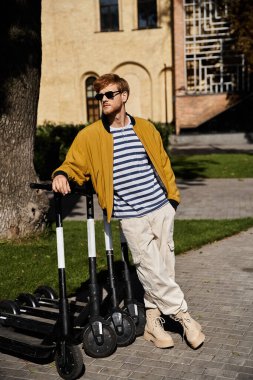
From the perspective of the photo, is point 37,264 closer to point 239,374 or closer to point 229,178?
point 239,374

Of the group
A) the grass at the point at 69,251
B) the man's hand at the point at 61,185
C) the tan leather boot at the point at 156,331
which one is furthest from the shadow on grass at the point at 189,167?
the man's hand at the point at 61,185

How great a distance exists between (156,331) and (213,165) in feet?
43.7

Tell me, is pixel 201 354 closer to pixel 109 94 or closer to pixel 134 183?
pixel 134 183

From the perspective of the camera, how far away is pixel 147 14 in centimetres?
3078

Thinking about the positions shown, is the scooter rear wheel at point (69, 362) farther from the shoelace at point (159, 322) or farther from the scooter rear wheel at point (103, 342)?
the shoelace at point (159, 322)

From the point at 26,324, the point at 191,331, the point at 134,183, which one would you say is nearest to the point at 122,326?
the point at 191,331

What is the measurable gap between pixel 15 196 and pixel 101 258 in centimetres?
154

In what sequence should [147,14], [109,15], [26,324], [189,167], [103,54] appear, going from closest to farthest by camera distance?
[26,324] → [189,167] → [147,14] → [103,54] → [109,15]

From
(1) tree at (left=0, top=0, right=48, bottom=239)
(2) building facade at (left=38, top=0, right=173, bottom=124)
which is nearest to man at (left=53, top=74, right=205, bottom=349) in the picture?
(1) tree at (left=0, top=0, right=48, bottom=239)

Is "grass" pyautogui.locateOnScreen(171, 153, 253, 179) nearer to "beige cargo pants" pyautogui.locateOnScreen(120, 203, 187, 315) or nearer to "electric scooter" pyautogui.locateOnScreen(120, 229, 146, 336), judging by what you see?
"electric scooter" pyautogui.locateOnScreen(120, 229, 146, 336)

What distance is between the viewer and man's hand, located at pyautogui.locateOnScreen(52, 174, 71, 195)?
12.6 ft

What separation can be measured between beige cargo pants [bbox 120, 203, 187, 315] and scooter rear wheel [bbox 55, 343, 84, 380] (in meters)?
0.79

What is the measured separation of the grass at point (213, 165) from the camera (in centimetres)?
1528

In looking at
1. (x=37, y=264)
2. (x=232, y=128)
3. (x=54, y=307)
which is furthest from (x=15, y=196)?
(x=232, y=128)
